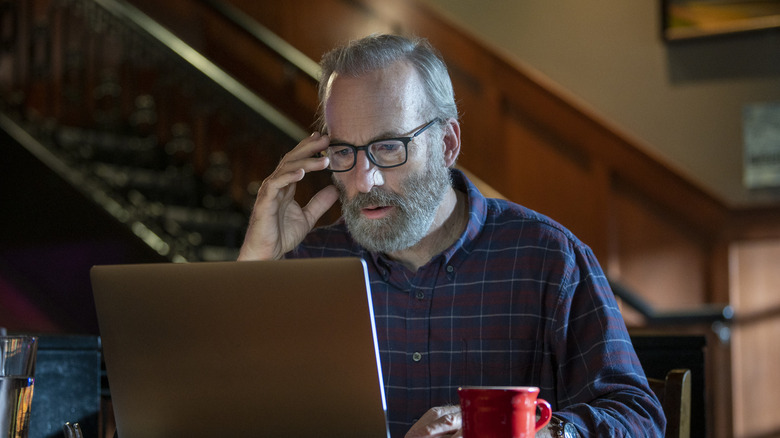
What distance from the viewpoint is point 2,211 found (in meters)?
3.74

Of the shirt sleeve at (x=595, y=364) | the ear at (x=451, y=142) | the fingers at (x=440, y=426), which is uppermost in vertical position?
the ear at (x=451, y=142)

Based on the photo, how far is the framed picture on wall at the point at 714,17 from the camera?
4059 millimetres

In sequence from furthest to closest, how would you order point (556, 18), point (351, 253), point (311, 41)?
point (311, 41), point (556, 18), point (351, 253)

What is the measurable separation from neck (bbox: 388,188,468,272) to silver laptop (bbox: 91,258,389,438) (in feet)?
2.26

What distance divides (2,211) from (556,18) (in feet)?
9.33

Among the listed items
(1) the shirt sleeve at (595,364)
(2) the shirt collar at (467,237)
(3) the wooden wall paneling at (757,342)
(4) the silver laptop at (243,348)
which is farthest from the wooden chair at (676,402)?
(3) the wooden wall paneling at (757,342)

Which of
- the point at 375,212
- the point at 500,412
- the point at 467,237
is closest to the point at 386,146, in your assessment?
the point at 375,212

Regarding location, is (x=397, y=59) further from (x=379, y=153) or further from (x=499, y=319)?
(x=499, y=319)

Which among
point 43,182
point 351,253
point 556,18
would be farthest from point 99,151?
point 351,253

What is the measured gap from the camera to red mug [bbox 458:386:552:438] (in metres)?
0.90

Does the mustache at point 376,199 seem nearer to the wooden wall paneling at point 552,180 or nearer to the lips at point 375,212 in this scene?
the lips at point 375,212

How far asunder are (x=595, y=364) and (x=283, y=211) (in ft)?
2.22

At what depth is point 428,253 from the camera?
5.57 feet

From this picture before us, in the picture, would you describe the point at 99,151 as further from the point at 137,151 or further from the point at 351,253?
the point at 351,253
